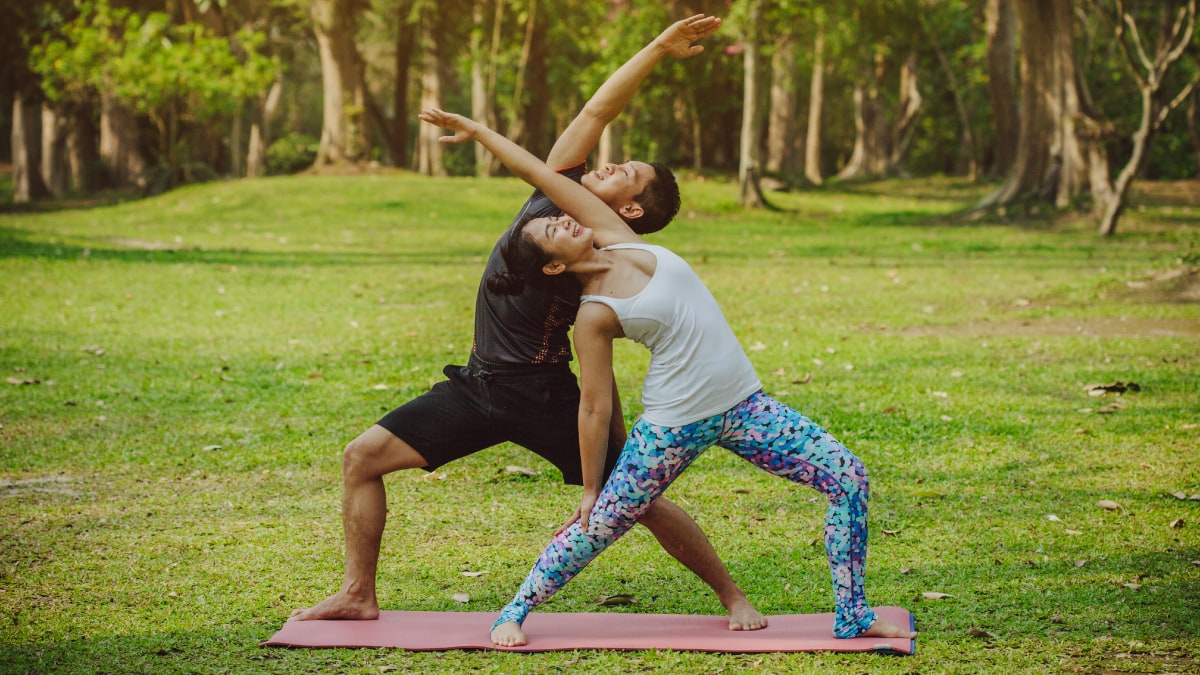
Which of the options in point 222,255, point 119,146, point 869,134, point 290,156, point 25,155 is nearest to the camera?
point 222,255

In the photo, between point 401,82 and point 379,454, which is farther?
point 401,82

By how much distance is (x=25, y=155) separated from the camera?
3478cm

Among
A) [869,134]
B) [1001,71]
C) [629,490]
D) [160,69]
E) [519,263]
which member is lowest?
[629,490]

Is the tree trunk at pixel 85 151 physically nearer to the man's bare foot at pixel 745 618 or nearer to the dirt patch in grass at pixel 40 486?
the dirt patch in grass at pixel 40 486

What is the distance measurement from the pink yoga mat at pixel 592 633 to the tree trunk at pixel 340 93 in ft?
84.8

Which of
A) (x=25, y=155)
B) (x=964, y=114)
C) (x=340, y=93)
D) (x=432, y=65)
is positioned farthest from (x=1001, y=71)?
(x=25, y=155)

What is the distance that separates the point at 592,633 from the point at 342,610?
3.10 feet

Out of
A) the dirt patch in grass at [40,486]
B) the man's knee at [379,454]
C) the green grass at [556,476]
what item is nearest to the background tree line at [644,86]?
the green grass at [556,476]

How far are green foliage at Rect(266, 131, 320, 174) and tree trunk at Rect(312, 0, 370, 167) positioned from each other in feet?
47.2

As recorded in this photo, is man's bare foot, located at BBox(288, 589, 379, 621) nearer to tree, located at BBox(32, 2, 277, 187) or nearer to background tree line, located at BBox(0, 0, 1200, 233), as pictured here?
background tree line, located at BBox(0, 0, 1200, 233)

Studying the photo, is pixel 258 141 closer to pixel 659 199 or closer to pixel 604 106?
pixel 604 106

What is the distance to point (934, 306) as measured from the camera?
12.9 meters

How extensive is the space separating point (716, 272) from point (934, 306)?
3.76 metres

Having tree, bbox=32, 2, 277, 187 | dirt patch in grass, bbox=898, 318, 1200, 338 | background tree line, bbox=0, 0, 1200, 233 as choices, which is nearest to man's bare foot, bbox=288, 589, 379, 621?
dirt patch in grass, bbox=898, 318, 1200, 338
